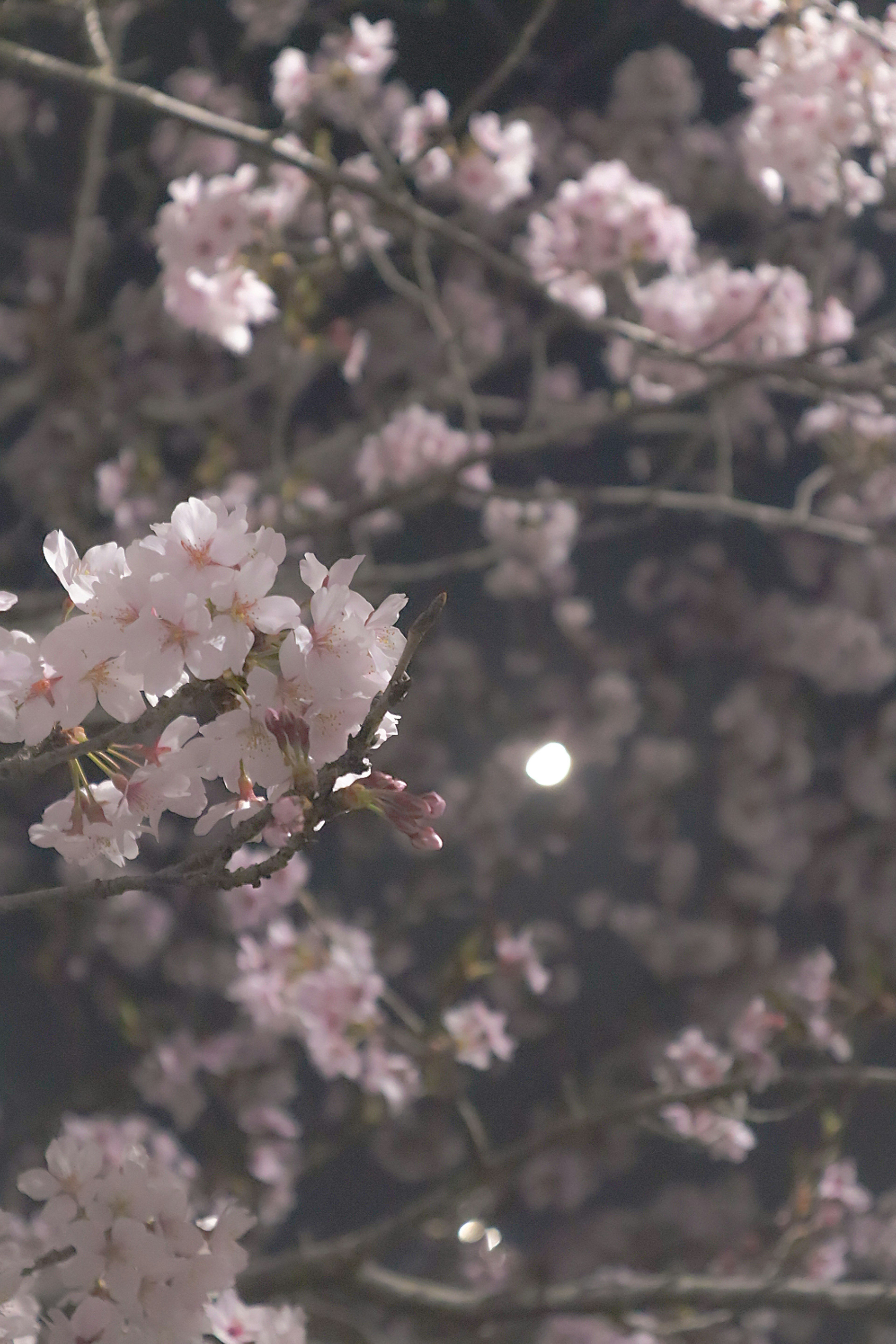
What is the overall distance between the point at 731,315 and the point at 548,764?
1.22 m

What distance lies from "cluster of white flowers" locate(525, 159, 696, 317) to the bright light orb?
1.01 meters

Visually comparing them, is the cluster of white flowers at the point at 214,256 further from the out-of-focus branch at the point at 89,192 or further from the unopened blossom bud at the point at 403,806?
the unopened blossom bud at the point at 403,806

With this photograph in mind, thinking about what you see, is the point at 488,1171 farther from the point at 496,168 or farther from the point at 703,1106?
the point at 496,168

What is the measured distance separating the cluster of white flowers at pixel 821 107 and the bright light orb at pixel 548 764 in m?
1.07

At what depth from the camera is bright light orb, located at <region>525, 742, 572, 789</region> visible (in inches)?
68.6

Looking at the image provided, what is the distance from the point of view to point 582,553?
4.01 meters

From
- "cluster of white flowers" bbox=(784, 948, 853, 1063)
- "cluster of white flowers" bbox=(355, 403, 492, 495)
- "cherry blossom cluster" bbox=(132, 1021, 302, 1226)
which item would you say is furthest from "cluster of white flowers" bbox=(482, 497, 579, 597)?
"cherry blossom cluster" bbox=(132, 1021, 302, 1226)

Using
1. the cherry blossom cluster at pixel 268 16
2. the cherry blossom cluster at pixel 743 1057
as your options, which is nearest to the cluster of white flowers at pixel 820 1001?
the cherry blossom cluster at pixel 743 1057

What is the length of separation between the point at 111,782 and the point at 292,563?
1841mm

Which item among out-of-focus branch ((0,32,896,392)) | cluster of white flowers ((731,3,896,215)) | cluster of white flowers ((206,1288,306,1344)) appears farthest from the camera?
cluster of white flowers ((731,3,896,215))

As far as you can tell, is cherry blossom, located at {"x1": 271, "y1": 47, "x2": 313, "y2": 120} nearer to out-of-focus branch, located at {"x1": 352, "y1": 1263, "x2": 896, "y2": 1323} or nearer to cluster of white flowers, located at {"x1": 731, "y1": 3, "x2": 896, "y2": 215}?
cluster of white flowers, located at {"x1": 731, "y1": 3, "x2": 896, "y2": 215}

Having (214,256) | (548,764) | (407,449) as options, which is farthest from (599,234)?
(548,764)

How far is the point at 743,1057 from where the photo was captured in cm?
217

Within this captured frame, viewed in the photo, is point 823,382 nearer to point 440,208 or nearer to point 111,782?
point 111,782
